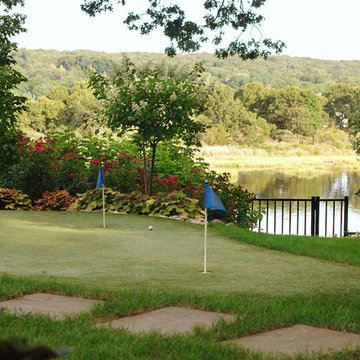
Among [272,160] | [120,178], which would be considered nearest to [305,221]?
[120,178]

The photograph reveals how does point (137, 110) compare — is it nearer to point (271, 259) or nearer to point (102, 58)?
point (271, 259)

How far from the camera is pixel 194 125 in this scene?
12180 millimetres

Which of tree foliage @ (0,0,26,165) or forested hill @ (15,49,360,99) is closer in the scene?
tree foliage @ (0,0,26,165)

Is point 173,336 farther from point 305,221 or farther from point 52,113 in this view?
point 52,113

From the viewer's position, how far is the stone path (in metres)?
3.16

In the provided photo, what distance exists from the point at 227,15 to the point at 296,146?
4020 centimetres

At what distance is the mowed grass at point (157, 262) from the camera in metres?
5.13

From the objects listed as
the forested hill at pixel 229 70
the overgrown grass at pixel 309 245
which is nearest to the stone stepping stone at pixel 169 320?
the overgrown grass at pixel 309 245

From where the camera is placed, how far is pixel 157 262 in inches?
248

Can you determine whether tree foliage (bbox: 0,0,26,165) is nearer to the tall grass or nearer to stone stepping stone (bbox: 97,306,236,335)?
the tall grass

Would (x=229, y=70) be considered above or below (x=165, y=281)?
above

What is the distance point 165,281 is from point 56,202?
718 centimetres

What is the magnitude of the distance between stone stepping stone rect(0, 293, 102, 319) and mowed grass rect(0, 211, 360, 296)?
59 centimetres

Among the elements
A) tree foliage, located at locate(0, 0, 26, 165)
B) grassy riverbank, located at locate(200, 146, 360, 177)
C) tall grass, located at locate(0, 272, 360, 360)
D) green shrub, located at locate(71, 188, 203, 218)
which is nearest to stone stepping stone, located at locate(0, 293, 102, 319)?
tall grass, located at locate(0, 272, 360, 360)
